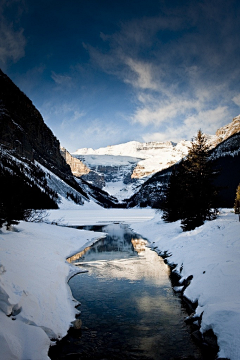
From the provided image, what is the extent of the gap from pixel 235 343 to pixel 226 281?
3.02 meters

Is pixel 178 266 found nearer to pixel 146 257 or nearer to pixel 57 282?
pixel 146 257

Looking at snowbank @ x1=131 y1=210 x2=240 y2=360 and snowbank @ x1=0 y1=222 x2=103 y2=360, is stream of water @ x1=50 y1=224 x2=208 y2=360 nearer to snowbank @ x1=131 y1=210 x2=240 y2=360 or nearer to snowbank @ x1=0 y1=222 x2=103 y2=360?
snowbank @ x1=0 y1=222 x2=103 y2=360

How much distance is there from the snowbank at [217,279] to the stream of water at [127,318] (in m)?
0.84

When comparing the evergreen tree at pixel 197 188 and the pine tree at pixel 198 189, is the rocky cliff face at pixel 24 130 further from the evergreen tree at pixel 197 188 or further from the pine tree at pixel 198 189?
the pine tree at pixel 198 189

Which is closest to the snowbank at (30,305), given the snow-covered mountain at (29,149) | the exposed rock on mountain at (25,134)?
the snow-covered mountain at (29,149)

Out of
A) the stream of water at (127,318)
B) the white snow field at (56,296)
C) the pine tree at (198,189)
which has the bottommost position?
the stream of water at (127,318)

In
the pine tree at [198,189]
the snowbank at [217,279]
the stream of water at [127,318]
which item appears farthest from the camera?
the pine tree at [198,189]

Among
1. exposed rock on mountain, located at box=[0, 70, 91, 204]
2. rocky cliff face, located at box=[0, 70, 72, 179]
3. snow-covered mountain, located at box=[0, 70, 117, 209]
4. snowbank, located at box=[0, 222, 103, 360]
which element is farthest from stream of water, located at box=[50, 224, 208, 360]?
rocky cliff face, located at box=[0, 70, 72, 179]

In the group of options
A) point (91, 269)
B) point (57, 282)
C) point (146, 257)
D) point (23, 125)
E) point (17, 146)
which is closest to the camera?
point (57, 282)

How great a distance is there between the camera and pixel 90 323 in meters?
7.37

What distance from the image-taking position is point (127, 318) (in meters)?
7.66

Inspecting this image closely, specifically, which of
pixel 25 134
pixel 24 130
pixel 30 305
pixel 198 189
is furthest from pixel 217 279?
pixel 24 130

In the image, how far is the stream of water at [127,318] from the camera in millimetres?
5824

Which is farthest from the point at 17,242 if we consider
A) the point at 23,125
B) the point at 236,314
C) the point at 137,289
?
the point at 23,125
